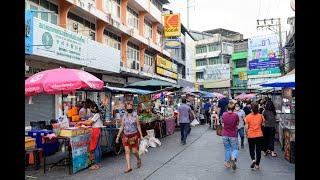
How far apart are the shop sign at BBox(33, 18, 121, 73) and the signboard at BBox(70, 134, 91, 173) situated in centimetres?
684

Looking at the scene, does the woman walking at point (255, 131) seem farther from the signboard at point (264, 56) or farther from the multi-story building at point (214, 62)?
the multi-story building at point (214, 62)

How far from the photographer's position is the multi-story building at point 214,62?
70688 mm

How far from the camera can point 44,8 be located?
2003 cm

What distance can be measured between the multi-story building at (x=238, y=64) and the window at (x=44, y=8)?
52100 millimetres

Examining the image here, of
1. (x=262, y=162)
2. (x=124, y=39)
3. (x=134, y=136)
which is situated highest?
(x=124, y=39)

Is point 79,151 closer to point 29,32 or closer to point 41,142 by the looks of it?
point 41,142

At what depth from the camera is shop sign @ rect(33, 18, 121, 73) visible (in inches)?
660
